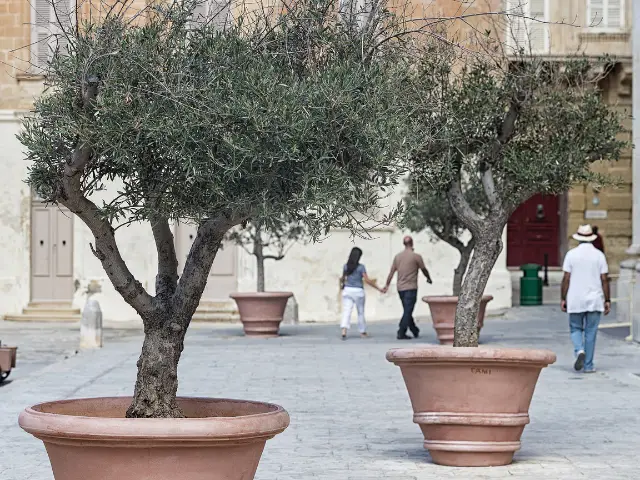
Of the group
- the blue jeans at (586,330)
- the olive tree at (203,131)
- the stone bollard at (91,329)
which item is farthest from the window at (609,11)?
the olive tree at (203,131)

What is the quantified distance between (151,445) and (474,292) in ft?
14.4

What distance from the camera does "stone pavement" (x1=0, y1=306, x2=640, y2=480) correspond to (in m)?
8.41

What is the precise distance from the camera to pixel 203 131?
562cm

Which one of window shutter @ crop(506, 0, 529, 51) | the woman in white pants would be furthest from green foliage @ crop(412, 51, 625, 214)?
the woman in white pants

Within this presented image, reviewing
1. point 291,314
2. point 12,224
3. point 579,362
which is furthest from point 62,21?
point 12,224

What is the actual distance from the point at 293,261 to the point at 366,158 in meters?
21.5

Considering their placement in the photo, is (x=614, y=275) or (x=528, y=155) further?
(x=614, y=275)

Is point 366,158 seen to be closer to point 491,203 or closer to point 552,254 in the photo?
point 491,203

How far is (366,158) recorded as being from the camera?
5871 mm

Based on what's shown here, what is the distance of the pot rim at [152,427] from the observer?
18.0 ft

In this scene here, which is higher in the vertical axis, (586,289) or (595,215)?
(595,215)

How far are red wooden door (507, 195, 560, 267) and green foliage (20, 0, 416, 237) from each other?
2430cm

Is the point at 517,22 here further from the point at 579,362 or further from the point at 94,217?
the point at 94,217

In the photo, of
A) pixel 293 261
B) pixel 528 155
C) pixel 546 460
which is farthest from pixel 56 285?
pixel 546 460
